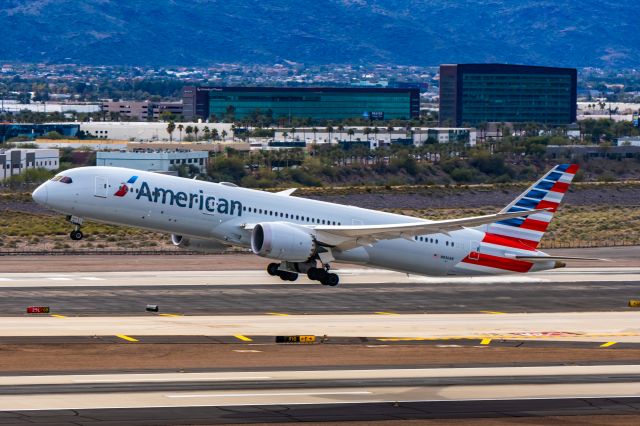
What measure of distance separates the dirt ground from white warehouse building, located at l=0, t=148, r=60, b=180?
117m

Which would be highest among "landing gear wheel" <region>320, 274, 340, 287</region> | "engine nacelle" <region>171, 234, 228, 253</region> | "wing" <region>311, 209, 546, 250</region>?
"wing" <region>311, 209, 546, 250</region>

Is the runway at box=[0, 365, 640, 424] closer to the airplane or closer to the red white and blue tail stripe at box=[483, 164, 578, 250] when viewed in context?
the airplane

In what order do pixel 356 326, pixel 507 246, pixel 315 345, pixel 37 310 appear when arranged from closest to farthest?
pixel 315 345, pixel 356 326, pixel 37 310, pixel 507 246

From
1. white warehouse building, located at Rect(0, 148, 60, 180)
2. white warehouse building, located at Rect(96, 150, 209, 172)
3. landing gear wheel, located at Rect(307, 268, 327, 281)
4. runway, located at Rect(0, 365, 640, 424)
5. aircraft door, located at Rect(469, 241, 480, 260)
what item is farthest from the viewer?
Answer: white warehouse building, located at Rect(0, 148, 60, 180)

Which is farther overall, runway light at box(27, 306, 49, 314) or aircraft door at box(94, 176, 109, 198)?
runway light at box(27, 306, 49, 314)

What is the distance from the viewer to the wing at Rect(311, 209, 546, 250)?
69438 mm

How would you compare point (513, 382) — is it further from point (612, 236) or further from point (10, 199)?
point (10, 199)

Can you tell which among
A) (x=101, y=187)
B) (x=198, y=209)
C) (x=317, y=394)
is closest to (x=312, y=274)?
(x=198, y=209)

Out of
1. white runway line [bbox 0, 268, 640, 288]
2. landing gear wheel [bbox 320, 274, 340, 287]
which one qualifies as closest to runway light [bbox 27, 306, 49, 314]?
white runway line [bbox 0, 268, 640, 288]

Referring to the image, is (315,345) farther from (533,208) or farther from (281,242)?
(533,208)

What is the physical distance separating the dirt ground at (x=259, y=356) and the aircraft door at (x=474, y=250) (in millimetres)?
17088

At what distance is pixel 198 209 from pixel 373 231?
30.4 feet

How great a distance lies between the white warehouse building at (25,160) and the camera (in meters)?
174

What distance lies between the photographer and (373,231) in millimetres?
70438
